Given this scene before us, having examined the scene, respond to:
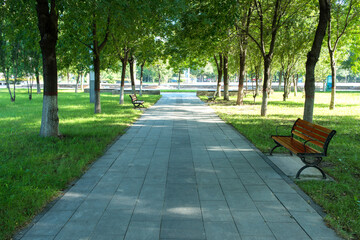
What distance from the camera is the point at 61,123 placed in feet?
38.3

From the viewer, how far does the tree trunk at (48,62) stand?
318 inches

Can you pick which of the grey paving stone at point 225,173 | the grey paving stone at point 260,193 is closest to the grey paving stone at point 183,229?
the grey paving stone at point 260,193

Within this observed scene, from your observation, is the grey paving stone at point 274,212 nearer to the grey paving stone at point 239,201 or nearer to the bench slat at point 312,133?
the grey paving stone at point 239,201

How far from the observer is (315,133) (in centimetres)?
594

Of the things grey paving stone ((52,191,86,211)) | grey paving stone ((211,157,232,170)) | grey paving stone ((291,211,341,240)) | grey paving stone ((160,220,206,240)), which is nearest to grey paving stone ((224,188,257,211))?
grey paving stone ((291,211,341,240))

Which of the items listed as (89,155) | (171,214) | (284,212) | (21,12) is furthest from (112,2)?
(284,212)

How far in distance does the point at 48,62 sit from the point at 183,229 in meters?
7.01

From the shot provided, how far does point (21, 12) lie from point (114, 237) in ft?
28.6

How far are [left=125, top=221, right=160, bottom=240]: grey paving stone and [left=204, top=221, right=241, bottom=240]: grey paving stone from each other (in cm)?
63

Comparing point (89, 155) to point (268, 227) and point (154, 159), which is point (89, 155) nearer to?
point (154, 159)

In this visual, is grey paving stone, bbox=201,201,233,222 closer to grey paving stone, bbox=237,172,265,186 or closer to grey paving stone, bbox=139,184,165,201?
grey paving stone, bbox=139,184,165,201

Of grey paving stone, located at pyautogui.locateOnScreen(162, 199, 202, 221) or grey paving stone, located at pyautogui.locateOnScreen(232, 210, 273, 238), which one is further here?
grey paving stone, located at pyautogui.locateOnScreen(162, 199, 202, 221)

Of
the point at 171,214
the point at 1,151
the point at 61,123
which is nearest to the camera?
the point at 171,214

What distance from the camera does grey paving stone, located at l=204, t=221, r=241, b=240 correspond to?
10.9 ft
